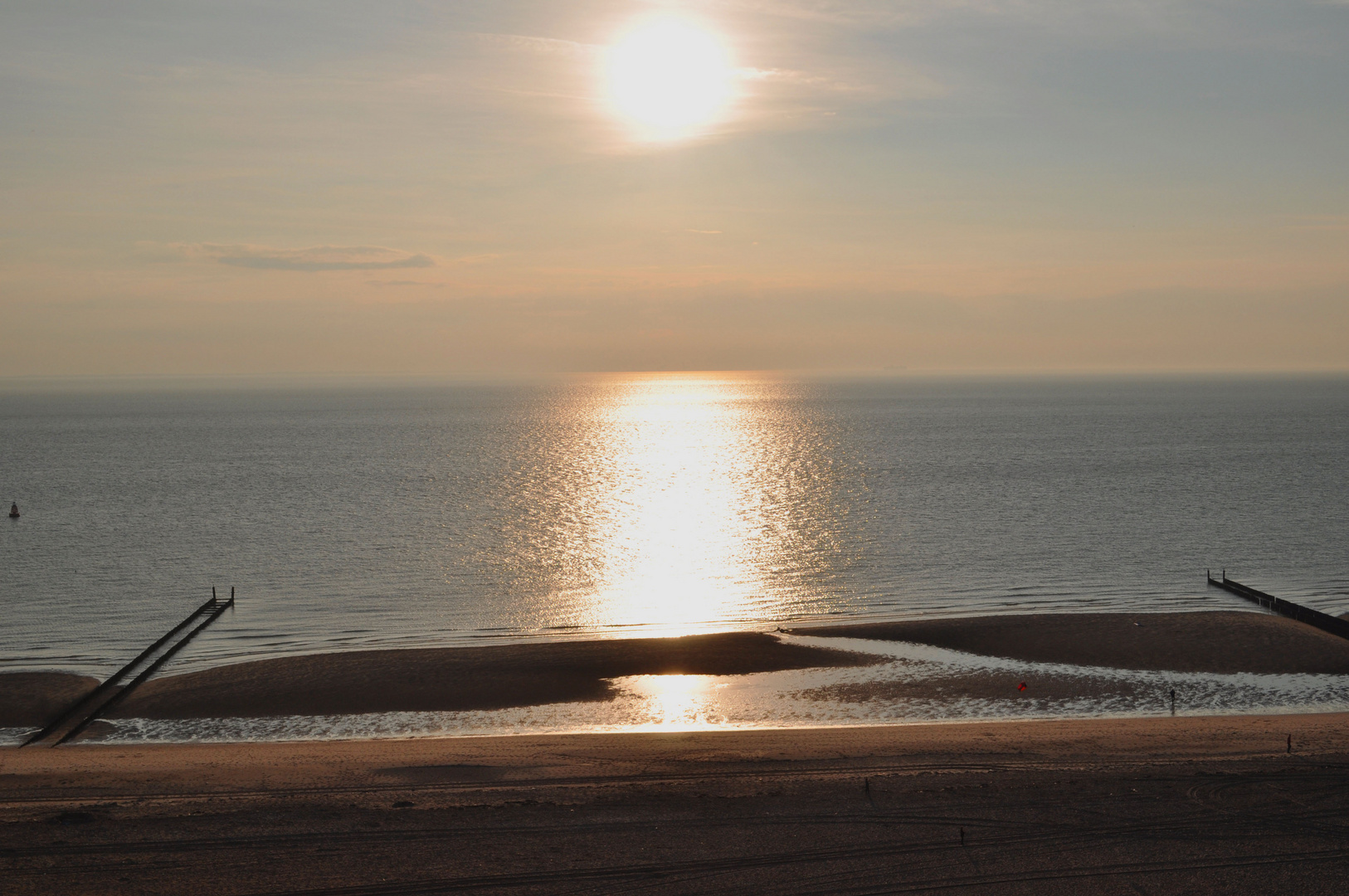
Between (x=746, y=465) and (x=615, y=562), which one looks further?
(x=746, y=465)

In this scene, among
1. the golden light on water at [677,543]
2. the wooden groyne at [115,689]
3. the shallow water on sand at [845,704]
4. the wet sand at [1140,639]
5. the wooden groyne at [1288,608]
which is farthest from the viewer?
the golden light on water at [677,543]

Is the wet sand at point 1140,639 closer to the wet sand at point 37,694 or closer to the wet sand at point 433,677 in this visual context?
the wet sand at point 433,677

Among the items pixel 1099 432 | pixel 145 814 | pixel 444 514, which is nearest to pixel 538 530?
pixel 444 514

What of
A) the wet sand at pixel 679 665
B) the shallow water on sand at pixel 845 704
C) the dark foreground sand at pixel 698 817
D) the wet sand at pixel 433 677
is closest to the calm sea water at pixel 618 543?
the wet sand at pixel 433 677

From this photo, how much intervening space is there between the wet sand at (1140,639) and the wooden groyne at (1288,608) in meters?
0.80

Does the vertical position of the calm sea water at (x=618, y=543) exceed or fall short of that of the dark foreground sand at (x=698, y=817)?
it exceeds it

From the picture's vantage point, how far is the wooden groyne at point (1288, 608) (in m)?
43.9

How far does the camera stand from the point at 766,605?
2090 inches

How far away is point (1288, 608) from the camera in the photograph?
47.7 metres

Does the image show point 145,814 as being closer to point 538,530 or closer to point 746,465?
point 538,530

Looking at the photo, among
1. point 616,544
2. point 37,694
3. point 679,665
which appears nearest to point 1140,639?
point 679,665

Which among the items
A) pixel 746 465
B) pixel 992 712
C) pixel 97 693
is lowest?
pixel 992 712

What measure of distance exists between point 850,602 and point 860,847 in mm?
31545

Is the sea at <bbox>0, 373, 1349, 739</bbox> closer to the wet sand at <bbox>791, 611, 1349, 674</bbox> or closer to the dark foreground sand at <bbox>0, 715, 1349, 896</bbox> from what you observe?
the wet sand at <bbox>791, 611, 1349, 674</bbox>
